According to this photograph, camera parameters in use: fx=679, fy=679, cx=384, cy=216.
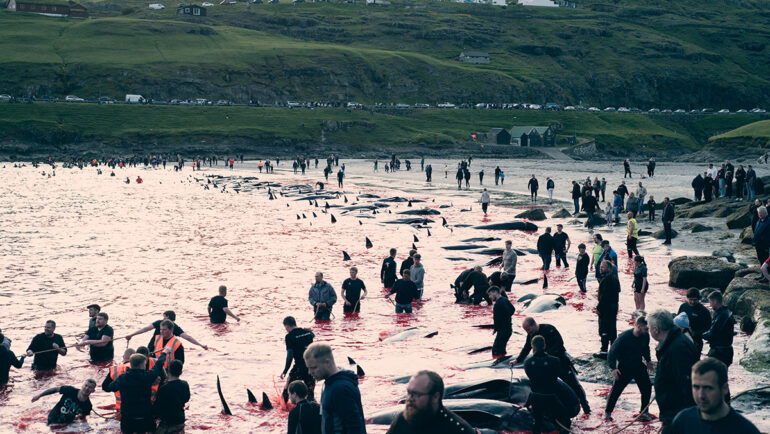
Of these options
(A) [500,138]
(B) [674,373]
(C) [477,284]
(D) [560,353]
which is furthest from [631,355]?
(A) [500,138]

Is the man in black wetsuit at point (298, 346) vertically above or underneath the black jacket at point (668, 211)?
underneath

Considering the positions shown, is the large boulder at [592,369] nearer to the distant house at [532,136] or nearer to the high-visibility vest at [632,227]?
the high-visibility vest at [632,227]

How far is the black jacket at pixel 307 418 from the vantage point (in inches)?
296

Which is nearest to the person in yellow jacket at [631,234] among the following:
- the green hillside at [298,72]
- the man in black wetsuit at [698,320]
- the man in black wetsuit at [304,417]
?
the man in black wetsuit at [698,320]

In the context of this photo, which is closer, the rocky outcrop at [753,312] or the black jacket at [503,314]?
the rocky outcrop at [753,312]

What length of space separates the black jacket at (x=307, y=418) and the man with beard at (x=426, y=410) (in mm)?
2198

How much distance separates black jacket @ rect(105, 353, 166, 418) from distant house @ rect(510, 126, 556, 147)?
121381 millimetres

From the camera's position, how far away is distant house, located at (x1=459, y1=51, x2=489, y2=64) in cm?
18988

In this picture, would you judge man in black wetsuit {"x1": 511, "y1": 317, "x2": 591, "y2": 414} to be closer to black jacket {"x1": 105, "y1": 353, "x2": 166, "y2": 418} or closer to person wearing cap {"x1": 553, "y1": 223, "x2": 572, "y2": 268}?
black jacket {"x1": 105, "y1": 353, "x2": 166, "y2": 418}

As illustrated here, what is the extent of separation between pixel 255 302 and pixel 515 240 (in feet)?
50.0

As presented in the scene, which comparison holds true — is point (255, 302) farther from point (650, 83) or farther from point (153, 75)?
point (650, 83)

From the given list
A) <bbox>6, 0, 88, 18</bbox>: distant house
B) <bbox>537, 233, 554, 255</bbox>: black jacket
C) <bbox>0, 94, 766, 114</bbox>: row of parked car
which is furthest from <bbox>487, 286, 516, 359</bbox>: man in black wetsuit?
<bbox>6, 0, 88, 18</bbox>: distant house

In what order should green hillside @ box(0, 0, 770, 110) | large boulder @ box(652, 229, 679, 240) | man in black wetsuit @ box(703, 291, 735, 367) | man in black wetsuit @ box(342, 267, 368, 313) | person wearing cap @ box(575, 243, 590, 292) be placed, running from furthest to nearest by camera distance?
green hillside @ box(0, 0, 770, 110)
large boulder @ box(652, 229, 679, 240)
person wearing cap @ box(575, 243, 590, 292)
man in black wetsuit @ box(342, 267, 368, 313)
man in black wetsuit @ box(703, 291, 735, 367)

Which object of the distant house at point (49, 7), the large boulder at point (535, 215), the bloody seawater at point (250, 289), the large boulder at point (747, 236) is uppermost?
the distant house at point (49, 7)
